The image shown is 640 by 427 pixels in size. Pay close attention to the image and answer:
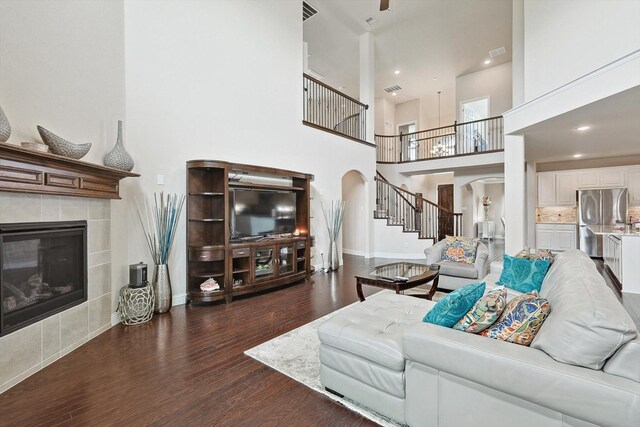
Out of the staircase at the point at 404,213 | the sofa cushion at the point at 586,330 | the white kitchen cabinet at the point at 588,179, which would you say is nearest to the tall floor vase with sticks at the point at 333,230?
the staircase at the point at 404,213

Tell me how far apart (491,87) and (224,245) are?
9533 mm

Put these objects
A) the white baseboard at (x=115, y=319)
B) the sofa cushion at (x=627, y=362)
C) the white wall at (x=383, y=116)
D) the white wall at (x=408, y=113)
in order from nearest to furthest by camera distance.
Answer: the sofa cushion at (x=627, y=362) → the white baseboard at (x=115, y=319) → the white wall at (x=383, y=116) → the white wall at (x=408, y=113)

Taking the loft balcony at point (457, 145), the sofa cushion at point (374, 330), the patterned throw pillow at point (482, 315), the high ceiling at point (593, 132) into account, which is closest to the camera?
the patterned throw pillow at point (482, 315)

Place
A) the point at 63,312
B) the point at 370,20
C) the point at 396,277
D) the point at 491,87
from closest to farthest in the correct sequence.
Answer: the point at 63,312 → the point at 396,277 → the point at 370,20 → the point at 491,87

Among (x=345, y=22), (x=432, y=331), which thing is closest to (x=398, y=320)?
(x=432, y=331)

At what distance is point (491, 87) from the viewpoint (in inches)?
360

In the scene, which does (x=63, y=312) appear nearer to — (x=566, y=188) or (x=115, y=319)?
(x=115, y=319)

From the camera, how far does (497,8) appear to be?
6531 mm

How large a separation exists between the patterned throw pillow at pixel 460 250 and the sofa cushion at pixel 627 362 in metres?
3.42

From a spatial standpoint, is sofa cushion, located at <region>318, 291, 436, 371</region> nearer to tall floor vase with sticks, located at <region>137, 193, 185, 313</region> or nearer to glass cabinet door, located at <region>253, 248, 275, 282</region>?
glass cabinet door, located at <region>253, 248, 275, 282</region>

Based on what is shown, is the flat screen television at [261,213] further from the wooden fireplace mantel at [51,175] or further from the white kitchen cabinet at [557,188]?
the white kitchen cabinet at [557,188]

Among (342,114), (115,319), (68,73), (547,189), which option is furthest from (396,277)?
(547,189)

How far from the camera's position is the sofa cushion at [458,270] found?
425 centimetres

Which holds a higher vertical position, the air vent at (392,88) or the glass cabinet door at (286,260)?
the air vent at (392,88)
